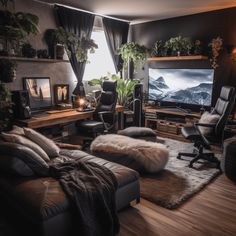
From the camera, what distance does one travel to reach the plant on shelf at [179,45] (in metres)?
4.44

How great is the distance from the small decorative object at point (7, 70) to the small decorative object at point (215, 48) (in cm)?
334

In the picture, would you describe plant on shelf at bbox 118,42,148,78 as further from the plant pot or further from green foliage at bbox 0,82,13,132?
green foliage at bbox 0,82,13,132

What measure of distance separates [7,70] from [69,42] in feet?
4.34

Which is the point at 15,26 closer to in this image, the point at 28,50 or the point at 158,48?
the point at 28,50

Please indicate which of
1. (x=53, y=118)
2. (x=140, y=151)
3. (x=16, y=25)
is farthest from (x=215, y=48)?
(x=16, y=25)

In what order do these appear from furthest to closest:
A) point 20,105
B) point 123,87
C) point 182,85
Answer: point 123,87, point 182,85, point 20,105

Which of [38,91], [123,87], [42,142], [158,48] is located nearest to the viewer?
[42,142]

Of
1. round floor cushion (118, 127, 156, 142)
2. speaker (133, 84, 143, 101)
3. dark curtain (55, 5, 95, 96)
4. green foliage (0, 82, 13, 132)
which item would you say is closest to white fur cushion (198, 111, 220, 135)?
round floor cushion (118, 127, 156, 142)

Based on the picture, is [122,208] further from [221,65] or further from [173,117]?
[221,65]

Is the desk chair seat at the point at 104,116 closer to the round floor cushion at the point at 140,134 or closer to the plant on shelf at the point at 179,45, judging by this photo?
the round floor cushion at the point at 140,134

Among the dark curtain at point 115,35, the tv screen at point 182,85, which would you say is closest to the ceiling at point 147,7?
the dark curtain at point 115,35

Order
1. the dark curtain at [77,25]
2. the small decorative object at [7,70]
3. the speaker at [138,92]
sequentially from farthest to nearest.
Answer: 1. the speaker at [138,92]
2. the dark curtain at [77,25]
3. the small decorative object at [7,70]

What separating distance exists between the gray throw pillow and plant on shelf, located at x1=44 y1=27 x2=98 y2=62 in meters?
2.45

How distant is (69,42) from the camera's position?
4059 mm
